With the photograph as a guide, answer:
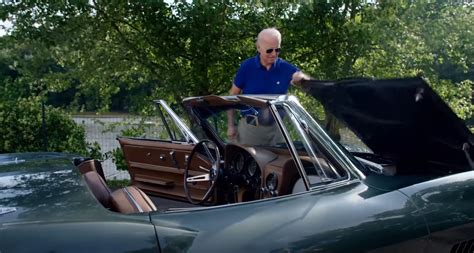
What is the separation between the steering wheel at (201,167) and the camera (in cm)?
361

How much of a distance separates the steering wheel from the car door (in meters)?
0.08

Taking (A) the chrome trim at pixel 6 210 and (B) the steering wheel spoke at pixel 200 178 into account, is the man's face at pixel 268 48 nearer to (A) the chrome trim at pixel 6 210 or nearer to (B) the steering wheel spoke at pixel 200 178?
(B) the steering wheel spoke at pixel 200 178

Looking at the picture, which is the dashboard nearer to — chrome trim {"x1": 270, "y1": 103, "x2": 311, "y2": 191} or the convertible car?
the convertible car

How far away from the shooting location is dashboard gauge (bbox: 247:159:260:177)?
3486 mm

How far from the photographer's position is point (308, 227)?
2389 mm

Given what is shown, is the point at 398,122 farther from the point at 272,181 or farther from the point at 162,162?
the point at 162,162

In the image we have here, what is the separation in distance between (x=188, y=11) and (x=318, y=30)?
5.61 feet

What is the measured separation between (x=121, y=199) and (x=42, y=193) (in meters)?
0.36

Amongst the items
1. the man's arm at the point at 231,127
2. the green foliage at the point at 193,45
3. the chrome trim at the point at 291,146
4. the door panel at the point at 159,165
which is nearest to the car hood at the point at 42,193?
the door panel at the point at 159,165

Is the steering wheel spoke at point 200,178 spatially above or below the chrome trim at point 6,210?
below

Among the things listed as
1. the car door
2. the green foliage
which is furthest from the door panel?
the green foliage

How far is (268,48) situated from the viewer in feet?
14.3

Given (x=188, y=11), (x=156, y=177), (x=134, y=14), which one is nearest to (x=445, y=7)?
(x=188, y=11)

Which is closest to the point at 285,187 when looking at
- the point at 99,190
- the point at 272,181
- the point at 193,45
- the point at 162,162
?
the point at 272,181
